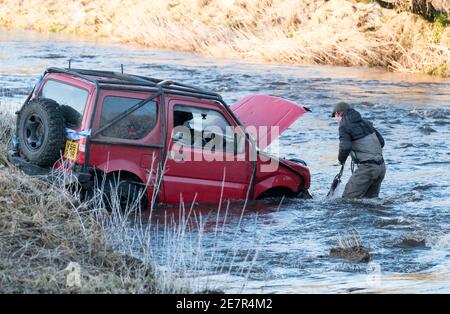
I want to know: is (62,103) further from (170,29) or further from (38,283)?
(170,29)

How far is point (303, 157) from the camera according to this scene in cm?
1742

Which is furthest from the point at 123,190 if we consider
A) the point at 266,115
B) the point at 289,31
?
the point at 289,31

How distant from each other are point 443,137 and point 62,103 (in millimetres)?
10637

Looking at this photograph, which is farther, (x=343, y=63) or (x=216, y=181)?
(x=343, y=63)

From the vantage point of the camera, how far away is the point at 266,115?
12859 mm

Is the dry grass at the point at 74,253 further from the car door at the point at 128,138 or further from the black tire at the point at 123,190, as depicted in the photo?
the car door at the point at 128,138

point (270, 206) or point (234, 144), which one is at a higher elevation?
point (234, 144)

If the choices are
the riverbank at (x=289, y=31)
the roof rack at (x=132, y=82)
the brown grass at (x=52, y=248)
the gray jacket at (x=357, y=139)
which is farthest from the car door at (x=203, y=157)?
the riverbank at (x=289, y=31)

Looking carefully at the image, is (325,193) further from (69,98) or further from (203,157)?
(69,98)

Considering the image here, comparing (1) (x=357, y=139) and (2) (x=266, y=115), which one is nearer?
(2) (x=266, y=115)

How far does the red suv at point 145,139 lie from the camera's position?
11.0m

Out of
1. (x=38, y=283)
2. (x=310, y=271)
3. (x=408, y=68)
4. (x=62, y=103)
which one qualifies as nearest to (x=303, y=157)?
(x=62, y=103)

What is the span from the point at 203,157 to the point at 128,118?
3.69ft

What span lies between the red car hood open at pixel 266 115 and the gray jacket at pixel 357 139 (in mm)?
667
